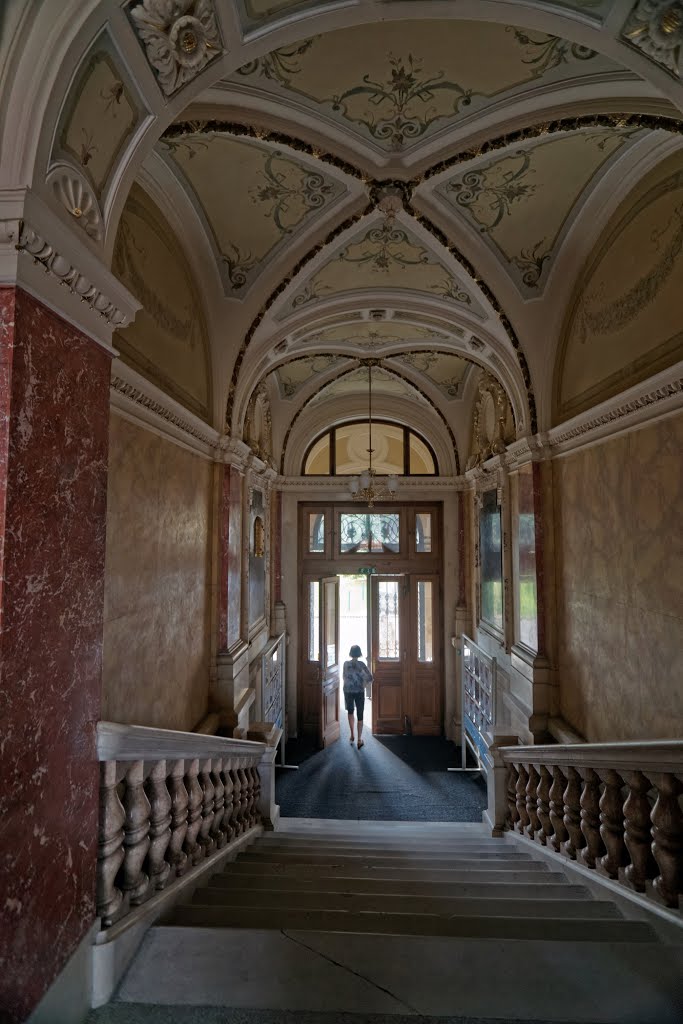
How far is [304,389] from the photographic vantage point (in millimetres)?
8086

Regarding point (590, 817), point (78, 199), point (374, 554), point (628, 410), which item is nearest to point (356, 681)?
point (374, 554)

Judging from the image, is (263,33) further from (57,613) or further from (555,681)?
(555,681)

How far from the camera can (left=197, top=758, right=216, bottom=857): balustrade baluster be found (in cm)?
248

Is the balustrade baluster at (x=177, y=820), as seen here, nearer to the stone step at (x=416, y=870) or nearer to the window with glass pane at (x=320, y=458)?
the stone step at (x=416, y=870)

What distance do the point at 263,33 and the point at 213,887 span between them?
144 inches

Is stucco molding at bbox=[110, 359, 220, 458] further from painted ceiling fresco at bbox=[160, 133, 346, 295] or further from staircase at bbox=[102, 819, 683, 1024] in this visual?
staircase at bbox=[102, 819, 683, 1024]

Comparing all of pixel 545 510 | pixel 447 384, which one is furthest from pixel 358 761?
pixel 447 384

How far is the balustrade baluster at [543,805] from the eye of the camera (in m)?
3.10

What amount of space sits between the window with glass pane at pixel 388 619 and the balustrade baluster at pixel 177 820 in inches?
266

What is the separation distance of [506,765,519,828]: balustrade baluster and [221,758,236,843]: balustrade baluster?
2.20m

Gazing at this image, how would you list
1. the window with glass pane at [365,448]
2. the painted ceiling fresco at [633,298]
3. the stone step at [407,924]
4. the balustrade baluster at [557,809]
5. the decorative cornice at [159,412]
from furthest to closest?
the window with glass pane at [365,448]
the painted ceiling fresco at [633,298]
the decorative cornice at [159,412]
the balustrade baluster at [557,809]
the stone step at [407,924]

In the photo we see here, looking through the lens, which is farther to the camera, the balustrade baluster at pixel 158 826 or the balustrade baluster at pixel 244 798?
the balustrade baluster at pixel 244 798

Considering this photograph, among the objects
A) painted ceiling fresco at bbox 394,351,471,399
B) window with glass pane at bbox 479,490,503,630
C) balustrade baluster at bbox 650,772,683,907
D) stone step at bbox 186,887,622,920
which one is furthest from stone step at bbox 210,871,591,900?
painted ceiling fresco at bbox 394,351,471,399

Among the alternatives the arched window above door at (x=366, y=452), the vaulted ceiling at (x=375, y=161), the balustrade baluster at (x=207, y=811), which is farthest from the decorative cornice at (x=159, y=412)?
the arched window above door at (x=366, y=452)
